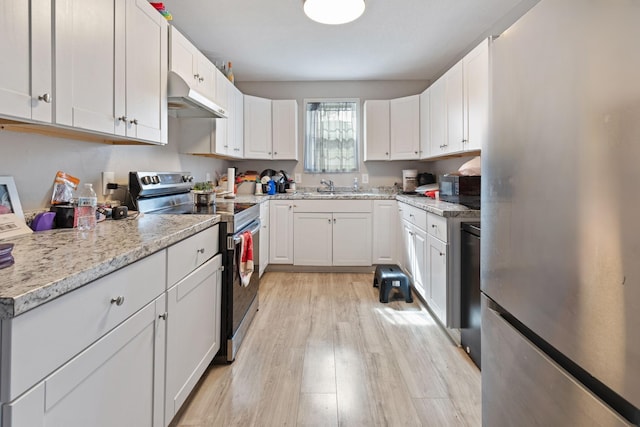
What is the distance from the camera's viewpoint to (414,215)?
2975 mm

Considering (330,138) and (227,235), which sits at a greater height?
(330,138)

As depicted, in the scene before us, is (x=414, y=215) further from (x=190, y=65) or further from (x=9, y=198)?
(x=9, y=198)

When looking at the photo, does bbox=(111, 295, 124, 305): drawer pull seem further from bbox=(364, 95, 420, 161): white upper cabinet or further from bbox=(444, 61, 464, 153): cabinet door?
bbox=(364, 95, 420, 161): white upper cabinet

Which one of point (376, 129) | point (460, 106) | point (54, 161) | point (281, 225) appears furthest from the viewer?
point (376, 129)

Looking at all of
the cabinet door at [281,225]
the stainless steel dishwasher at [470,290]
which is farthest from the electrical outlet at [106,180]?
the stainless steel dishwasher at [470,290]

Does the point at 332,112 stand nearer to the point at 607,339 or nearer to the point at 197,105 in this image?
the point at 197,105

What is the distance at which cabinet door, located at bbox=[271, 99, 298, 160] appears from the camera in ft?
13.3

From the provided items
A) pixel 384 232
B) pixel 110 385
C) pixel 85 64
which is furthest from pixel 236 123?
pixel 110 385

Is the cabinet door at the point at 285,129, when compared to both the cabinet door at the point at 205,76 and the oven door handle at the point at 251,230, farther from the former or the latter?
the oven door handle at the point at 251,230

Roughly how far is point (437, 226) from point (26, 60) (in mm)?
2244

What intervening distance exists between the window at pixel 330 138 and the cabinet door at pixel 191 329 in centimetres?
280

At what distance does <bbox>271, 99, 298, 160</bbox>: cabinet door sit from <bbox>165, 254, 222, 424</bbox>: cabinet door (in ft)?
8.13

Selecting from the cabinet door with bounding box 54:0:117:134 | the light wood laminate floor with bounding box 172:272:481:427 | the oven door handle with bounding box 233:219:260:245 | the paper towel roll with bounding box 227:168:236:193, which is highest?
the cabinet door with bounding box 54:0:117:134

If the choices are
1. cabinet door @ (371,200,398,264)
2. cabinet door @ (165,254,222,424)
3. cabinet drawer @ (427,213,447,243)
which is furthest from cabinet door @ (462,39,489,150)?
cabinet door @ (165,254,222,424)
